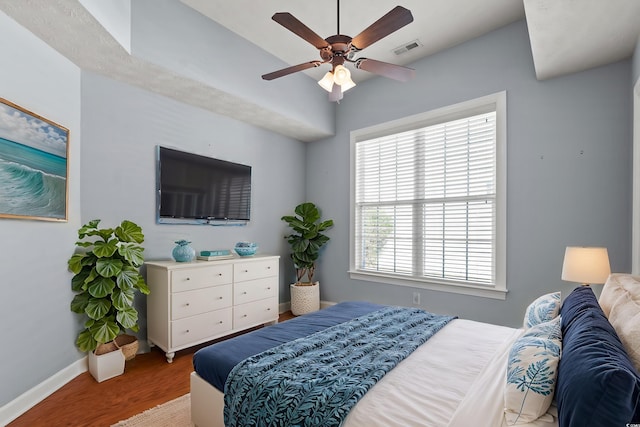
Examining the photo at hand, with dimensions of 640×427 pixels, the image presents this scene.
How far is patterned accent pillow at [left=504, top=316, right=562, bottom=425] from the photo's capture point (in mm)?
1050

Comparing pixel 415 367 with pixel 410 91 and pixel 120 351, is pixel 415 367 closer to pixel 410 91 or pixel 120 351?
pixel 120 351

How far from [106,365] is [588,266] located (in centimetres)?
366

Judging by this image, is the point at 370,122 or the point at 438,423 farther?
the point at 370,122

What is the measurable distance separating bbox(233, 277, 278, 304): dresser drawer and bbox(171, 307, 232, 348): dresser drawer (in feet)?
0.57

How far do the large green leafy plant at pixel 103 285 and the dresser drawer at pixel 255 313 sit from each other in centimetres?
102

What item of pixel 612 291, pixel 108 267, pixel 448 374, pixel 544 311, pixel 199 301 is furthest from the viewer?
pixel 199 301

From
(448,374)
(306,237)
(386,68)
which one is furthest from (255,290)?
(386,68)

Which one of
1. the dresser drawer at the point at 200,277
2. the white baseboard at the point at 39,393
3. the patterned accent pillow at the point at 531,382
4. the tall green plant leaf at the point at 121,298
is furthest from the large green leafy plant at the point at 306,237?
the patterned accent pillow at the point at 531,382

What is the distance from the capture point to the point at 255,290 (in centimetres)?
350

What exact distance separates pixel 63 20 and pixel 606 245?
4308mm

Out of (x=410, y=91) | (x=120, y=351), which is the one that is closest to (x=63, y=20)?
(x=120, y=351)

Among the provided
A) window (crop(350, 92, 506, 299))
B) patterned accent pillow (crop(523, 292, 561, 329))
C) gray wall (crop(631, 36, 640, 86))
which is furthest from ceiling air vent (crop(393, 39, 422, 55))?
patterned accent pillow (crop(523, 292, 561, 329))

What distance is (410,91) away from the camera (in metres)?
3.68

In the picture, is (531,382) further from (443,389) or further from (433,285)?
(433,285)
